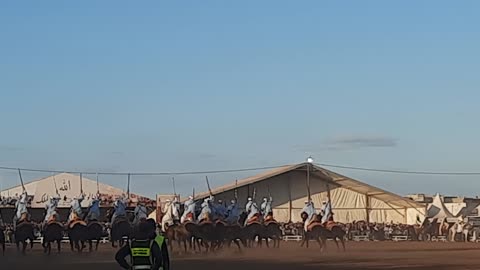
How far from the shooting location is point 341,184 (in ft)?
253

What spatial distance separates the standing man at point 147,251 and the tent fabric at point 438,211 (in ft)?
220

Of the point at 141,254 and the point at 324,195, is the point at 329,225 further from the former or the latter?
the point at 324,195

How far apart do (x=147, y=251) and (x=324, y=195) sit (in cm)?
6530

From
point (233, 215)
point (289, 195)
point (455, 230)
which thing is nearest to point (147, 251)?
point (233, 215)

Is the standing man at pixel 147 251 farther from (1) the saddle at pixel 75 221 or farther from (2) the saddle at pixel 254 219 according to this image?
(2) the saddle at pixel 254 219

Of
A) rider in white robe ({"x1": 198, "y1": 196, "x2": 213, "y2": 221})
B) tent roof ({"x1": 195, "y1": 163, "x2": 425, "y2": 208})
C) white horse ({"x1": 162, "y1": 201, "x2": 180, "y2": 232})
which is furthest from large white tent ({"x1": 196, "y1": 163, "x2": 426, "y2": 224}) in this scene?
rider in white robe ({"x1": 198, "y1": 196, "x2": 213, "y2": 221})

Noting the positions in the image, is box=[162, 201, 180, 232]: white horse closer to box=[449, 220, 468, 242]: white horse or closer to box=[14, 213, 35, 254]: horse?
box=[14, 213, 35, 254]: horse

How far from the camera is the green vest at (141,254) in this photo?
11523 mm

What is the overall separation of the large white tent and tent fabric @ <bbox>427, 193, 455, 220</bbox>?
0.62m

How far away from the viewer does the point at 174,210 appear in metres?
43.0

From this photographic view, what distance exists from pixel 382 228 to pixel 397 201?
1127 centimetres

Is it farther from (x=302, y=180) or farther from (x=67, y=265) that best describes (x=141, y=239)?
(x=302, y=180)

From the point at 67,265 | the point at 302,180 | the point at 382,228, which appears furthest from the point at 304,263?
the point at 302,180

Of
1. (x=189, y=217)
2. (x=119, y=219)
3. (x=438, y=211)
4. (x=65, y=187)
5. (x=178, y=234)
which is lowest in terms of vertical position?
A: (x=178, y=234)
